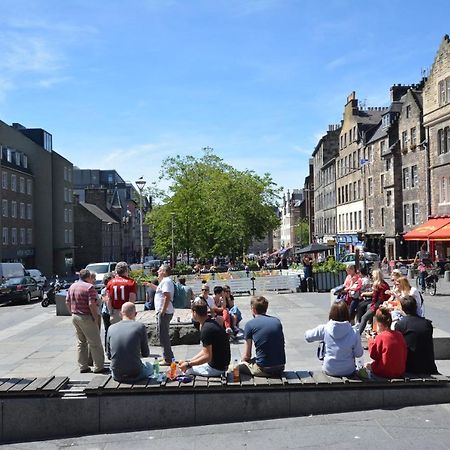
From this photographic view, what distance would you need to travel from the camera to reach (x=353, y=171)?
60.6 metres

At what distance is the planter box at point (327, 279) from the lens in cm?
2692

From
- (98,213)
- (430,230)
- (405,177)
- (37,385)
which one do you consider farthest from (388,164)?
(98,213)

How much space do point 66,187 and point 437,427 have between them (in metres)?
70.8

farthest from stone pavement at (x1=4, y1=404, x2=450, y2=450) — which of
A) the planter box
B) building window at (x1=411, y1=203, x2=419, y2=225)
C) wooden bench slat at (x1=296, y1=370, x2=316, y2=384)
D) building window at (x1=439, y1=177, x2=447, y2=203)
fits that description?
building window at (x1=411, y1=203, x2=419, y2=225)

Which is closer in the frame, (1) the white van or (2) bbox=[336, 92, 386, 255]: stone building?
(1) the white van

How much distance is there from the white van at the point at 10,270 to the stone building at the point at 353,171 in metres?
28.8

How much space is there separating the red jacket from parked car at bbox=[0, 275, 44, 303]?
2665 centimetres

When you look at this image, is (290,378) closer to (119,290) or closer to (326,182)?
(119,290)

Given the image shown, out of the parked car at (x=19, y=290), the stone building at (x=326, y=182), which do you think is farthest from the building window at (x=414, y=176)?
the parked car at (x=19, y=290)

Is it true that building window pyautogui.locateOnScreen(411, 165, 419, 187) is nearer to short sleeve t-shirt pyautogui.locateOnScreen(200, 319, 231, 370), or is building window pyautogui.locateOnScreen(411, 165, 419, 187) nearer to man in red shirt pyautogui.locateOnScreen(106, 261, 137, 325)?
man in red shirt pyautogui.locateOnScreen(106, 261, 137, 325)

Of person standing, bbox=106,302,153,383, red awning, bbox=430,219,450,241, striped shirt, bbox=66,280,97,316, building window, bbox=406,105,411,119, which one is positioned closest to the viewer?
person standing, bbox=106,302,153,383

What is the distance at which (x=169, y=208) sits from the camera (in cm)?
5475

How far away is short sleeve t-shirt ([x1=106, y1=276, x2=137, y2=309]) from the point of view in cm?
1063

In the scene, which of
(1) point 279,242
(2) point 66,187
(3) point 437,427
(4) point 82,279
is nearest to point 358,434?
(3) point 437,427
